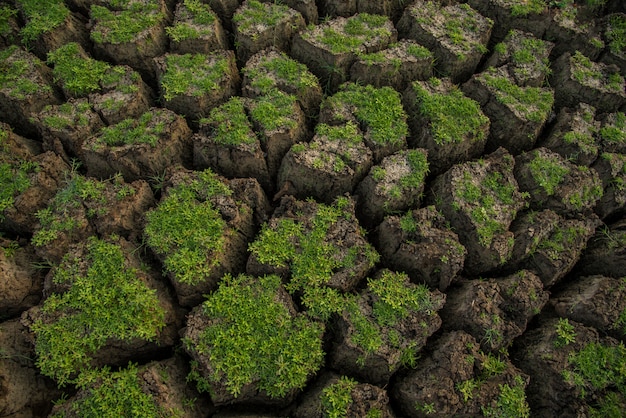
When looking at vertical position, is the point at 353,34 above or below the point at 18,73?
above

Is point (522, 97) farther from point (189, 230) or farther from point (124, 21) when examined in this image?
point (124, 21)

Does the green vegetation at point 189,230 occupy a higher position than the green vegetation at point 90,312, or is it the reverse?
the green vegetation at point 189,230

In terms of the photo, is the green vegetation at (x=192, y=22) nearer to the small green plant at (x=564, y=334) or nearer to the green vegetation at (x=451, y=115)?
the green vegetation at (x=451, y=115)

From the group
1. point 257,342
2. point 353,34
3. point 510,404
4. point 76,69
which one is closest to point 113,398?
point 257,342

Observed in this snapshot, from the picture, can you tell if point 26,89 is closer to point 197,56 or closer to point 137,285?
point 197,56

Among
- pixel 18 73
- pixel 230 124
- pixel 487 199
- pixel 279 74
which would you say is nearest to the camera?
pixel 487 199

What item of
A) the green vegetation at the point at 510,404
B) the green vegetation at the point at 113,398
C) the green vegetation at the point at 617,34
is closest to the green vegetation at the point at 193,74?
the green vegetation at the point at 113,398

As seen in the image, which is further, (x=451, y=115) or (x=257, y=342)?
(x=451, y=115)

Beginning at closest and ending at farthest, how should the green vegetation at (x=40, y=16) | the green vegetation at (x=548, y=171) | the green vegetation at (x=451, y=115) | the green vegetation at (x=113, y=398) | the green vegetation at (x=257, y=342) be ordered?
the green vegetation at (x=113, y=398) → the green vegetation at (x=257, y=342) → the green vegetation at (x=548, y=171) → the green vegetation at (x=451, y=115) → the green vegetation at (x=40, y=16)
